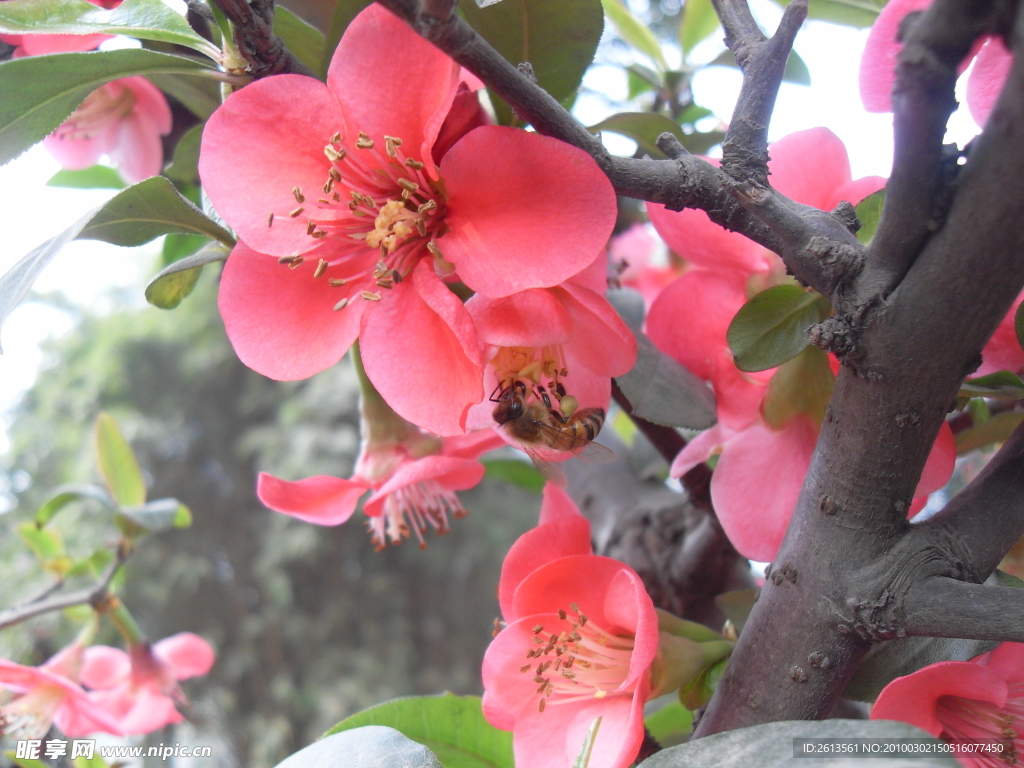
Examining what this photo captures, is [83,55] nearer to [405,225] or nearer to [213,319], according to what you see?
[405,225]

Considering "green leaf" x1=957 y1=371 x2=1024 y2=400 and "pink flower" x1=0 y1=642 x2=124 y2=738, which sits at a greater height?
"green leaf" x1=957 y1=371 x2=1024 y2=400

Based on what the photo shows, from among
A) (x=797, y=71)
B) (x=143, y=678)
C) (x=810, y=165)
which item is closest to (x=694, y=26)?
(x=797, y=71)

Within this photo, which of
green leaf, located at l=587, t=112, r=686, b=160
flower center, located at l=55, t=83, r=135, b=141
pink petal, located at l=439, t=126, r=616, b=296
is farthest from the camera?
flower center, located at l=55, t=83, r=135, b=141

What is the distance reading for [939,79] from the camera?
25 centimetres

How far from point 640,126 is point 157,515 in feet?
2.31

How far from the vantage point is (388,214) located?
405 millimetres

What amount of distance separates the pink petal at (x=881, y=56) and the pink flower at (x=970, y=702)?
30cm

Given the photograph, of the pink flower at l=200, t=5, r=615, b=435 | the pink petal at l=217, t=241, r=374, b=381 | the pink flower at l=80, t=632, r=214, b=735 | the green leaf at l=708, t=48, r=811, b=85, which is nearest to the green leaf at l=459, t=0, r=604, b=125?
the pink flower at l=200, t=5, r=615, b=435

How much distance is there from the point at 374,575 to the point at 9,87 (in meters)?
4.09

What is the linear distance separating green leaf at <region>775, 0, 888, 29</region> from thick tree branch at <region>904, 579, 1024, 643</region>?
51 cm

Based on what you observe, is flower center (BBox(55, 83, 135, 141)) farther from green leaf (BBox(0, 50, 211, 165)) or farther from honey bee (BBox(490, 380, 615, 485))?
honey bee (BBox(490, 380, 615, 485))

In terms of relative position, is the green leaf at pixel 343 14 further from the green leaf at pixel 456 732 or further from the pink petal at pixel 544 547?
the green leaf at pixel 456 732

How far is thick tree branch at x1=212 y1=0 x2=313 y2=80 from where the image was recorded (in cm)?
36

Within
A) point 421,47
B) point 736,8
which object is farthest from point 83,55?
point 736,8
